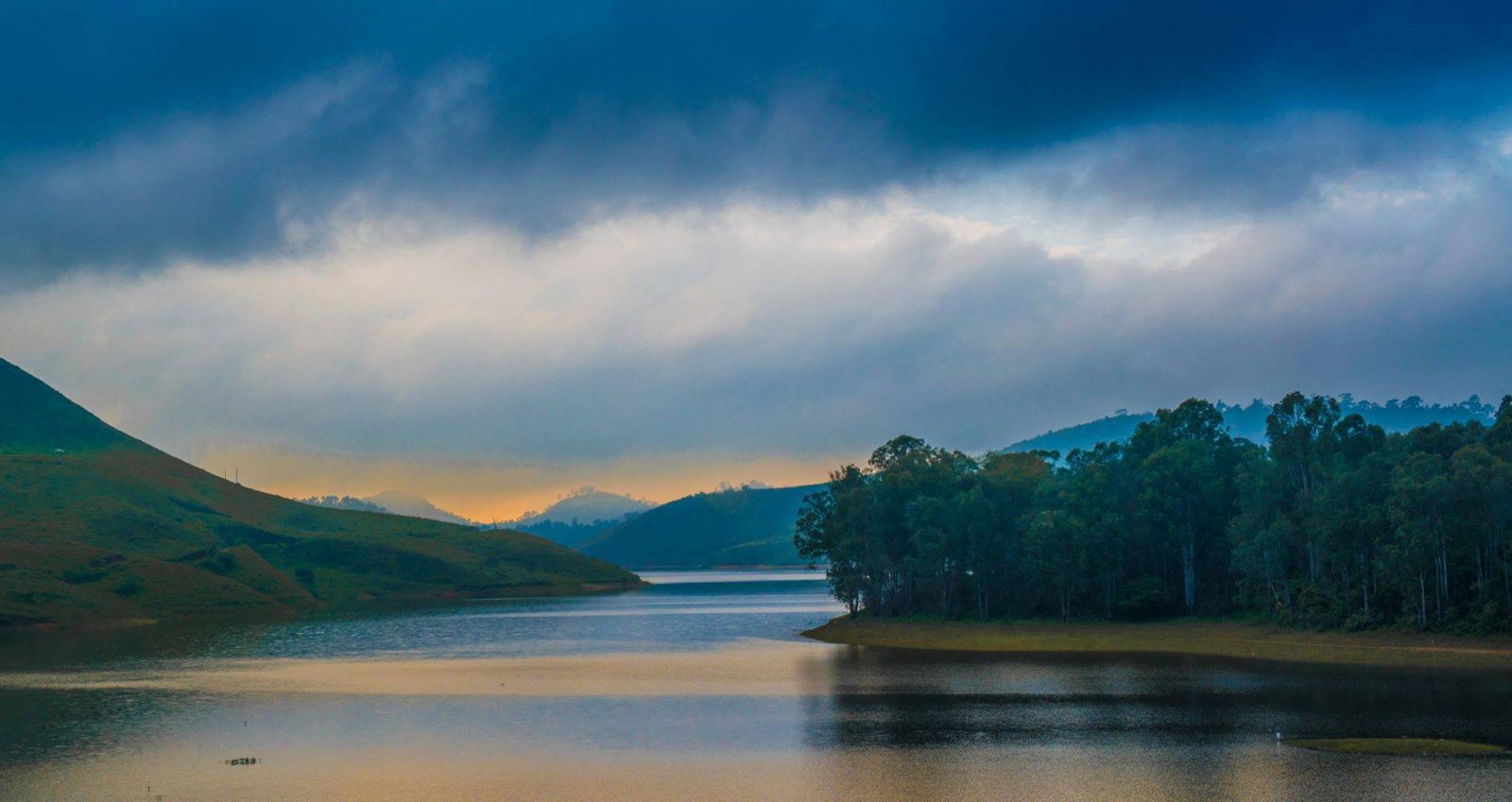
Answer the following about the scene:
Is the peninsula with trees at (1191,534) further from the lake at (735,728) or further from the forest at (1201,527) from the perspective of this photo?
the lake at (735,728)

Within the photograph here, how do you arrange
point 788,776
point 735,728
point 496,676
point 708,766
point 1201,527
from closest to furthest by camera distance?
point 788,776
point 708,766
point 735,728
point 496,676
point 1201,527

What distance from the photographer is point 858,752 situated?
6169 cm

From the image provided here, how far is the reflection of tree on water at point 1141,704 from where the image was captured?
65.7 meters

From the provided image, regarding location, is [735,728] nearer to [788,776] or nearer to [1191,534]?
[788,776]

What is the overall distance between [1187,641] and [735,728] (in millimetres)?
68581

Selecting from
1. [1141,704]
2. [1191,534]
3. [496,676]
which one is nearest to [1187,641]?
[1191,534]

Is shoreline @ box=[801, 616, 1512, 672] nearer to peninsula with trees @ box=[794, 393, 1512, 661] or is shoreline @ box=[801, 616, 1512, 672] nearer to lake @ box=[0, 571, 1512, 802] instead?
peninsula with trees @ box=[794, 393, 1512, 661]

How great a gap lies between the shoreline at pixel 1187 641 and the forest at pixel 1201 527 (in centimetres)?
377

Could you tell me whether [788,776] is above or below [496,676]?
above

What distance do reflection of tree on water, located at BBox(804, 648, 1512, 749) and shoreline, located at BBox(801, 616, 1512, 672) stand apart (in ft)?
24.5

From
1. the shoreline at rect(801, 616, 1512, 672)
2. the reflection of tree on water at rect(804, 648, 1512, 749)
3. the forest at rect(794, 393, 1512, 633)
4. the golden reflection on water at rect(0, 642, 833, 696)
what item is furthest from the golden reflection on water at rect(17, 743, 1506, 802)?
A: the forest at rect(794, 393, 1512, 633)

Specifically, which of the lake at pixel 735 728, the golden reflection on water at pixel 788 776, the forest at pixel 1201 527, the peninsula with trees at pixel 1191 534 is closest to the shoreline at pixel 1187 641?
the peninsula with trees at pixel 1191 534

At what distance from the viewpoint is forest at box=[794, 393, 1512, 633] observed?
108 metres

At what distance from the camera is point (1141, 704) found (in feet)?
257
